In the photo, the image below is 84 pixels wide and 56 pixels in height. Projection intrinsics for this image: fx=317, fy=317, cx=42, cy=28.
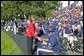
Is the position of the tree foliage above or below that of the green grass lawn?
above

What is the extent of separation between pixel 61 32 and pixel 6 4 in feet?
39.6

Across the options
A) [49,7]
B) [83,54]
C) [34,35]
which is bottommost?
[83,54]

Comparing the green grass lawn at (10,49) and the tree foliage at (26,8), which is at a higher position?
the tree foliage at (26,8)

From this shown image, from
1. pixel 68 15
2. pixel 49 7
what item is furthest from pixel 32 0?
pixel 68 15

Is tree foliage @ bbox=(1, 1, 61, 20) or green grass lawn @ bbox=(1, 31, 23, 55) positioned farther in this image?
tree foliage @ bbox=(1, 1, 61, 20)

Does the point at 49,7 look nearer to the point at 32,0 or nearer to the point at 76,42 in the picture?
the point at 32,0

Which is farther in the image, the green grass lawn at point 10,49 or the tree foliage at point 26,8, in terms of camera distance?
the tree foliage at point 26,8

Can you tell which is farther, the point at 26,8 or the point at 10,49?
the point at 26,8

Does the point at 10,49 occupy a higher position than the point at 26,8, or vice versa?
the point at 26,8

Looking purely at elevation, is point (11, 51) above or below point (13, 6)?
below

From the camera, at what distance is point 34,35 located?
10.7m

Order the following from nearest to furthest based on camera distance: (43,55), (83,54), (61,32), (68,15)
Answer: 1. (43,55)
2. (83,54)
3. (61,32)
4. (68,15)

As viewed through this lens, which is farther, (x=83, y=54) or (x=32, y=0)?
(x=32, y=0)

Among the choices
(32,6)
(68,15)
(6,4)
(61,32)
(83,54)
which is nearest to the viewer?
(83,54)
